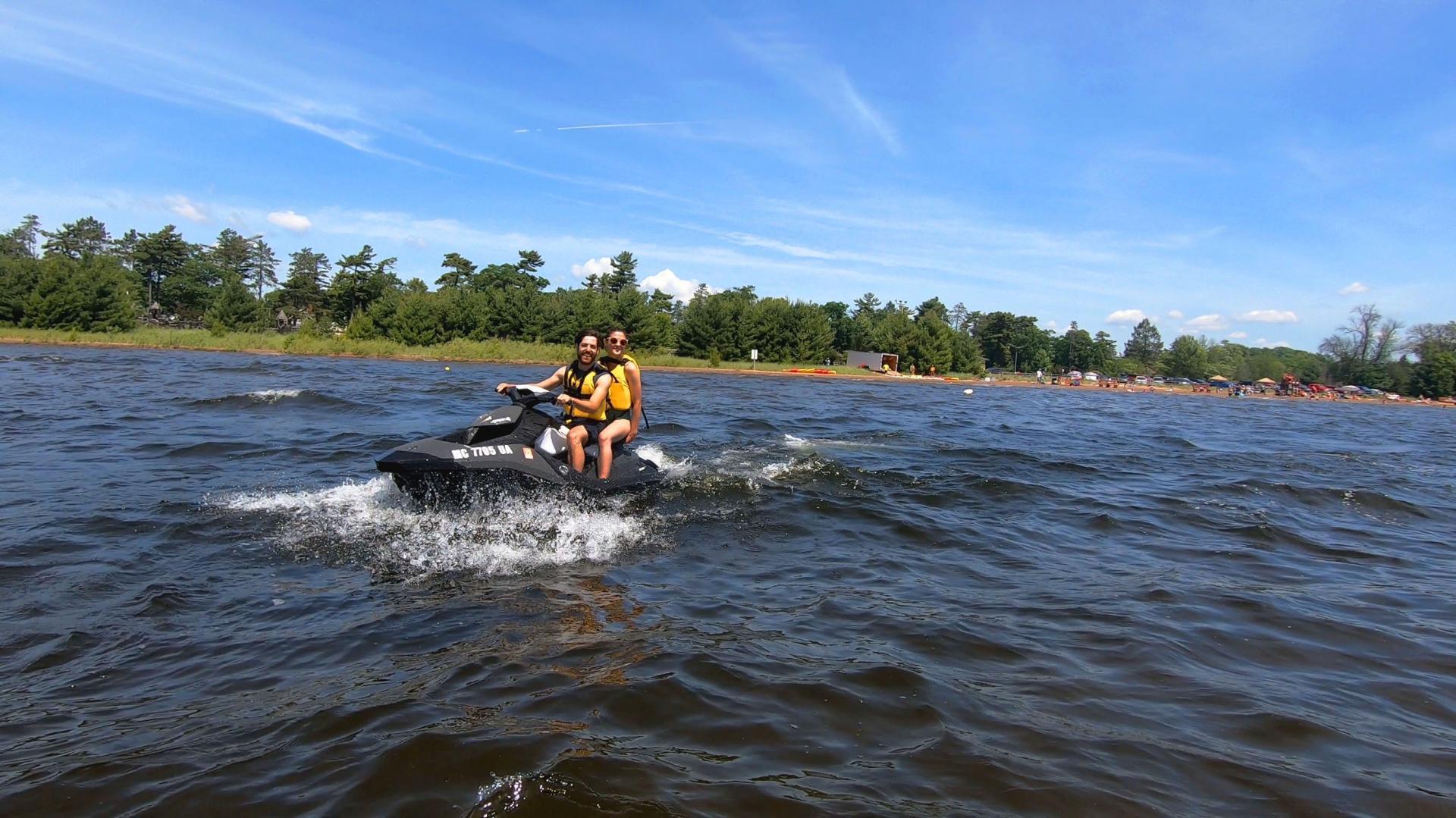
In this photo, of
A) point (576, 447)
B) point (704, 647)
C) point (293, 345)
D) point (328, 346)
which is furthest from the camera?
point (328, 346)

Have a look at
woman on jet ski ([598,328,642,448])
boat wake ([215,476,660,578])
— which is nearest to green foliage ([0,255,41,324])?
boat wake ([215,476,660,578])

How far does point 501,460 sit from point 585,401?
4.01 ft

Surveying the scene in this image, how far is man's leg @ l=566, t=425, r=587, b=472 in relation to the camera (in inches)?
275

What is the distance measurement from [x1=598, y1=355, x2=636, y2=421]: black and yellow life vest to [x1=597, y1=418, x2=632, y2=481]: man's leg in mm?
161

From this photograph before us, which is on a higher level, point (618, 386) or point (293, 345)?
point (618, 386)

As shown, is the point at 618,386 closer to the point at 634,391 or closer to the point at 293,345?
the point at 634,391

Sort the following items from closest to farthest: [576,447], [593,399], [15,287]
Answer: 1. [576,447]
2. [593,399]
3. [15,287]

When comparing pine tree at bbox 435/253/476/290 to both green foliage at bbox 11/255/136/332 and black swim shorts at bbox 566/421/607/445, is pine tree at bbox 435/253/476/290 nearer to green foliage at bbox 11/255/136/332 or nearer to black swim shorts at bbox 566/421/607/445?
green foliage at bbox 11/255/136/332

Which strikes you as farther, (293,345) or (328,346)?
(328,346)

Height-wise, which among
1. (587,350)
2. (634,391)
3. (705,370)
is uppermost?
(587,350)

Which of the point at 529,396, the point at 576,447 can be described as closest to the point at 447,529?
the point at 576,447

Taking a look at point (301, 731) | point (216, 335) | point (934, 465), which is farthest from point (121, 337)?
point (301, 731)

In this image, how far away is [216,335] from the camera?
4534 cm

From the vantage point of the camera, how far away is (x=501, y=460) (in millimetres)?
6262
